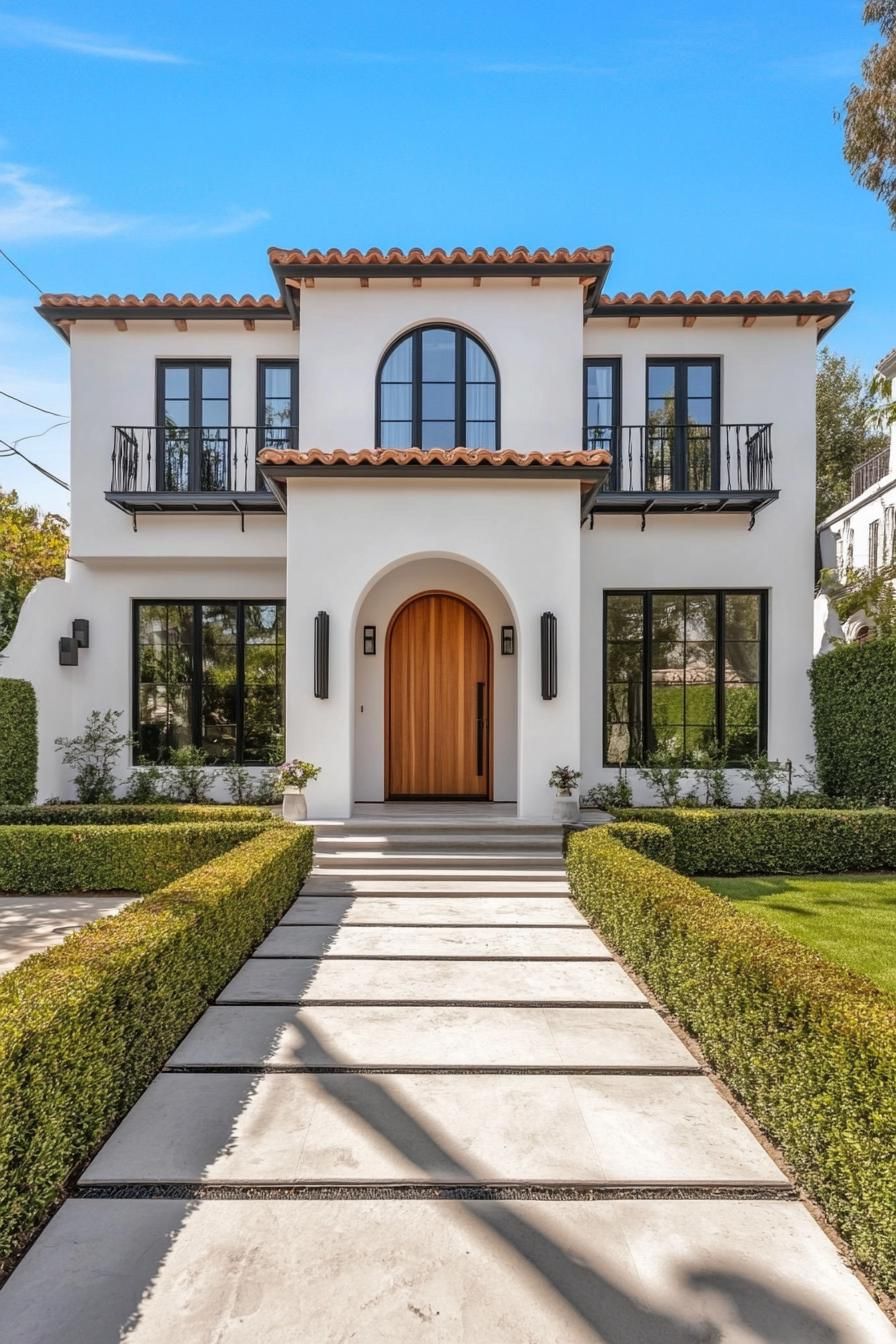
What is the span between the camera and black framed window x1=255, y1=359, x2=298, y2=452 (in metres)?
11.5

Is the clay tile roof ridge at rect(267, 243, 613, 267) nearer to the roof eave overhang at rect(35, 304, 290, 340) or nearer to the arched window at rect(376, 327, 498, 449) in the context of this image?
the arched window at rect(376, 327, 498, 449)

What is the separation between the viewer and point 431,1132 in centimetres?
332

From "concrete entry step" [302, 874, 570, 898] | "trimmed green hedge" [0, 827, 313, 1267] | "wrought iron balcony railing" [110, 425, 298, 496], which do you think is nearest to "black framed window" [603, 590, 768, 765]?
"concrete entry step" [302, 874, 570, 898]

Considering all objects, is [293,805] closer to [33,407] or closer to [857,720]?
[857,720]

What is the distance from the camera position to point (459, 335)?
10.8m

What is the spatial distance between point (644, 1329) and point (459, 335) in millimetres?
10988

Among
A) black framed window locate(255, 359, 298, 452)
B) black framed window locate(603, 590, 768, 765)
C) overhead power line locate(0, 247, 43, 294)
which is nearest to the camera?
black framed window locate(603, 590, 768, 765)

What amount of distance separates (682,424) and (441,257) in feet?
14.3

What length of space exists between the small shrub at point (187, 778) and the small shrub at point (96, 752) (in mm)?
851

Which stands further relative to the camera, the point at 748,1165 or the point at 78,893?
the point at 78,893

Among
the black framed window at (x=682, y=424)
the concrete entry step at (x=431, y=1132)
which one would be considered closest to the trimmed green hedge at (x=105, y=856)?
the concrete entry step at (x=431, y=1132)

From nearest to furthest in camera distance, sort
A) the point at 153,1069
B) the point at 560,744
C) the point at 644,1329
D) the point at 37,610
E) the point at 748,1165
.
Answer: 1. the point at 644,1329
2. the point at 748,1165
3. the point at 153,1069
4. the point at 560,744
5. the point at 37,610

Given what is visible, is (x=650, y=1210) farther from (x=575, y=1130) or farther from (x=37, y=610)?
(x=37, y=610)

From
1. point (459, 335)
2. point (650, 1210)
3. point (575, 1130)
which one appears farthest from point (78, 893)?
point (459, 335)
